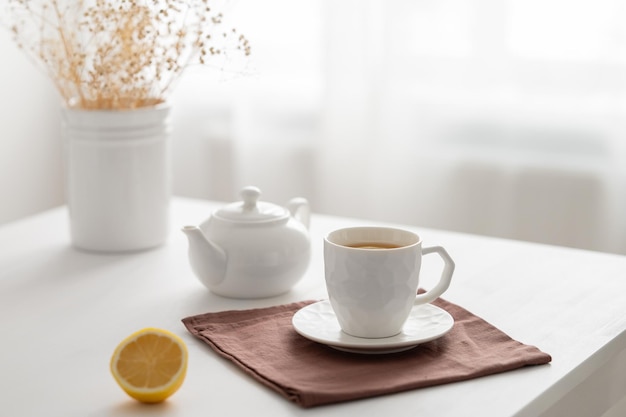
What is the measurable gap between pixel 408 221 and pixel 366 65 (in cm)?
46

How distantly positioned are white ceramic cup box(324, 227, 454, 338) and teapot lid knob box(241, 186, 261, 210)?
235mm

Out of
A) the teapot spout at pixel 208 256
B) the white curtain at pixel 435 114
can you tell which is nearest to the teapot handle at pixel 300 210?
the teapot spout at pixel 208 256

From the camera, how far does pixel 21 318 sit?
1.20 m

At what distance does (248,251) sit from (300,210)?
0.64 ft

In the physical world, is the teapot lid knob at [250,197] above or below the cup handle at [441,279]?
above

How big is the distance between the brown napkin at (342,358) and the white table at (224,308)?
0.01 metres

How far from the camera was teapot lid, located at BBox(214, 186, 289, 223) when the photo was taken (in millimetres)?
1260

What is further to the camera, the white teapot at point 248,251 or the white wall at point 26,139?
the white wall at point 26,139

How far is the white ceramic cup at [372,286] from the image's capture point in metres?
1.02

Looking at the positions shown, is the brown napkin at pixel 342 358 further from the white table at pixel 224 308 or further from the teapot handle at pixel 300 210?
the teapot handle at pixel 300 210

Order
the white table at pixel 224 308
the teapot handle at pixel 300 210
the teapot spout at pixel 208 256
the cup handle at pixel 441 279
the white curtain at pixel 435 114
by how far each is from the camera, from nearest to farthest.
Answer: the white table at pixel 224 308 → the cup handle at pixel 441 279 → the teapot spout at pixel 208 256 → the teapot handle at pixel 300 210 → the white curtain at pixel 435 114

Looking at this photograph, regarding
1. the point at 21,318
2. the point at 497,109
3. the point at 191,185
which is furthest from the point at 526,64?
the point at 21,318

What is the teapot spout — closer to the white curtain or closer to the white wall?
the white curtain

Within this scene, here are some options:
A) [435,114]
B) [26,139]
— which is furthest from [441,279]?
[26,139]
